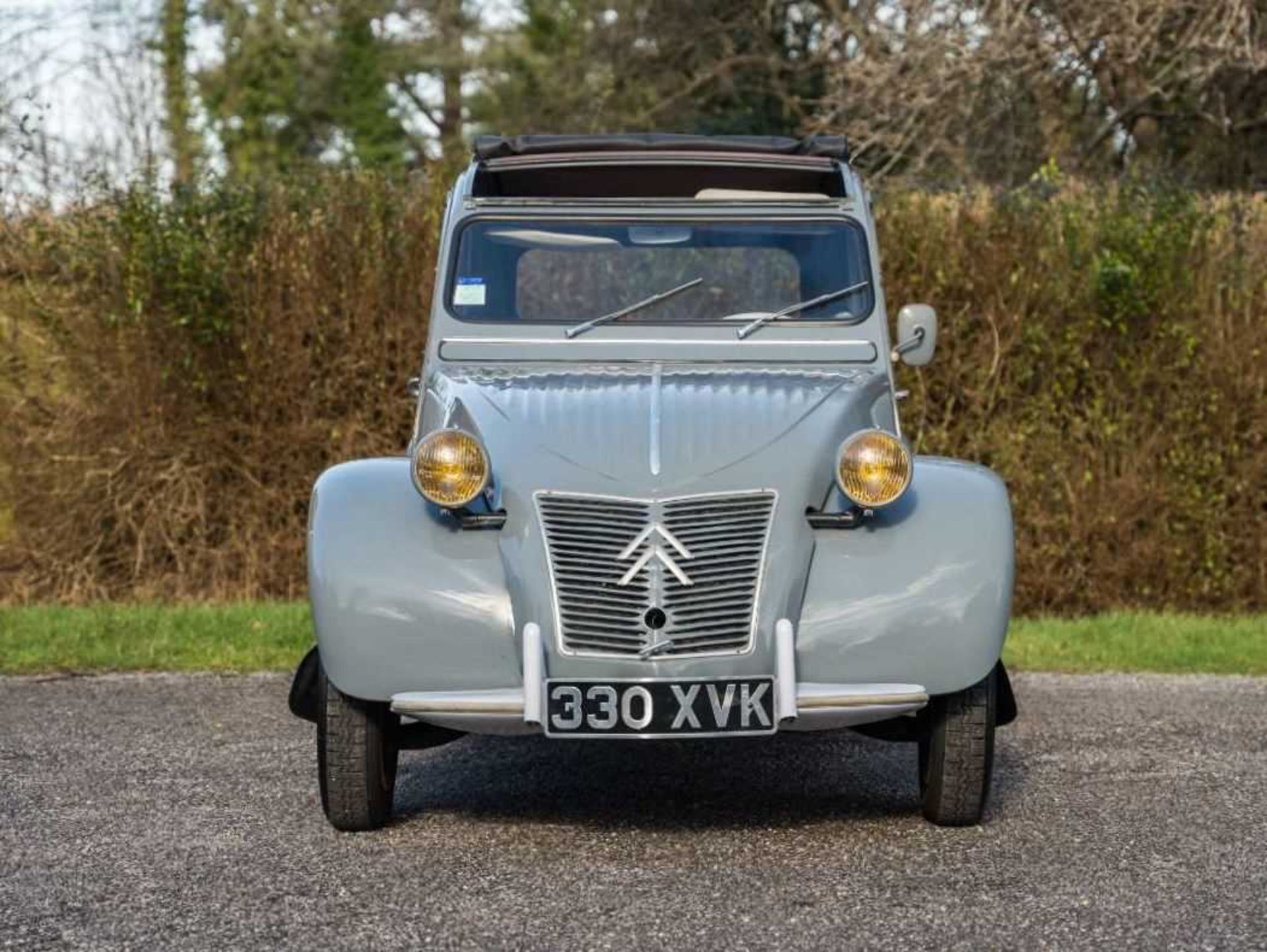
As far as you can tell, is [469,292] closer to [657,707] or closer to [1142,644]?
[657,707]

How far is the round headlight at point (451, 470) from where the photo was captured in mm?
5609

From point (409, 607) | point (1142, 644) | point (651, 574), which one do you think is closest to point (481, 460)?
point (409, 607)

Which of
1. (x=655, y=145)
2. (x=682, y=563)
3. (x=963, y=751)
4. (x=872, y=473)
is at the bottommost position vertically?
(x=963, y=751)

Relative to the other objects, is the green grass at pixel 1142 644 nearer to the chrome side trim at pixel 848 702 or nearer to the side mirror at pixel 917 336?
the side mirror at pixel 917 336

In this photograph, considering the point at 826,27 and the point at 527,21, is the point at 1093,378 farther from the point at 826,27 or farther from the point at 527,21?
the point at 527,21

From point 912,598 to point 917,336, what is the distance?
5.25 feet

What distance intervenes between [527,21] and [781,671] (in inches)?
1187

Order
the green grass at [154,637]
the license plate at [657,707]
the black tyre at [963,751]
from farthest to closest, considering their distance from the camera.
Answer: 1. the green grass at [154,637]
2. the black tyre at [963,751]
3. the license plate at [657,707]

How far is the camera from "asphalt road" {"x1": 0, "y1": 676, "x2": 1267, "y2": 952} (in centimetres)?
470

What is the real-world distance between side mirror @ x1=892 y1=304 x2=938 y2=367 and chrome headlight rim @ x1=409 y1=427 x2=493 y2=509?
1.77 m

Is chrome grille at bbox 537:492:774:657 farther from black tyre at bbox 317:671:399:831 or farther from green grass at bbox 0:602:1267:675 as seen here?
green grass at bbox 0:602:1267:675

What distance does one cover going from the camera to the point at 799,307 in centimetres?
690

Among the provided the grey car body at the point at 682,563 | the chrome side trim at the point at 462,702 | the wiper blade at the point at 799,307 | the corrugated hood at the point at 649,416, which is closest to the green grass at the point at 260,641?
the wiper blade at the point at 799,307

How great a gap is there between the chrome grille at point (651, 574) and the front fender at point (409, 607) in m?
0.19
